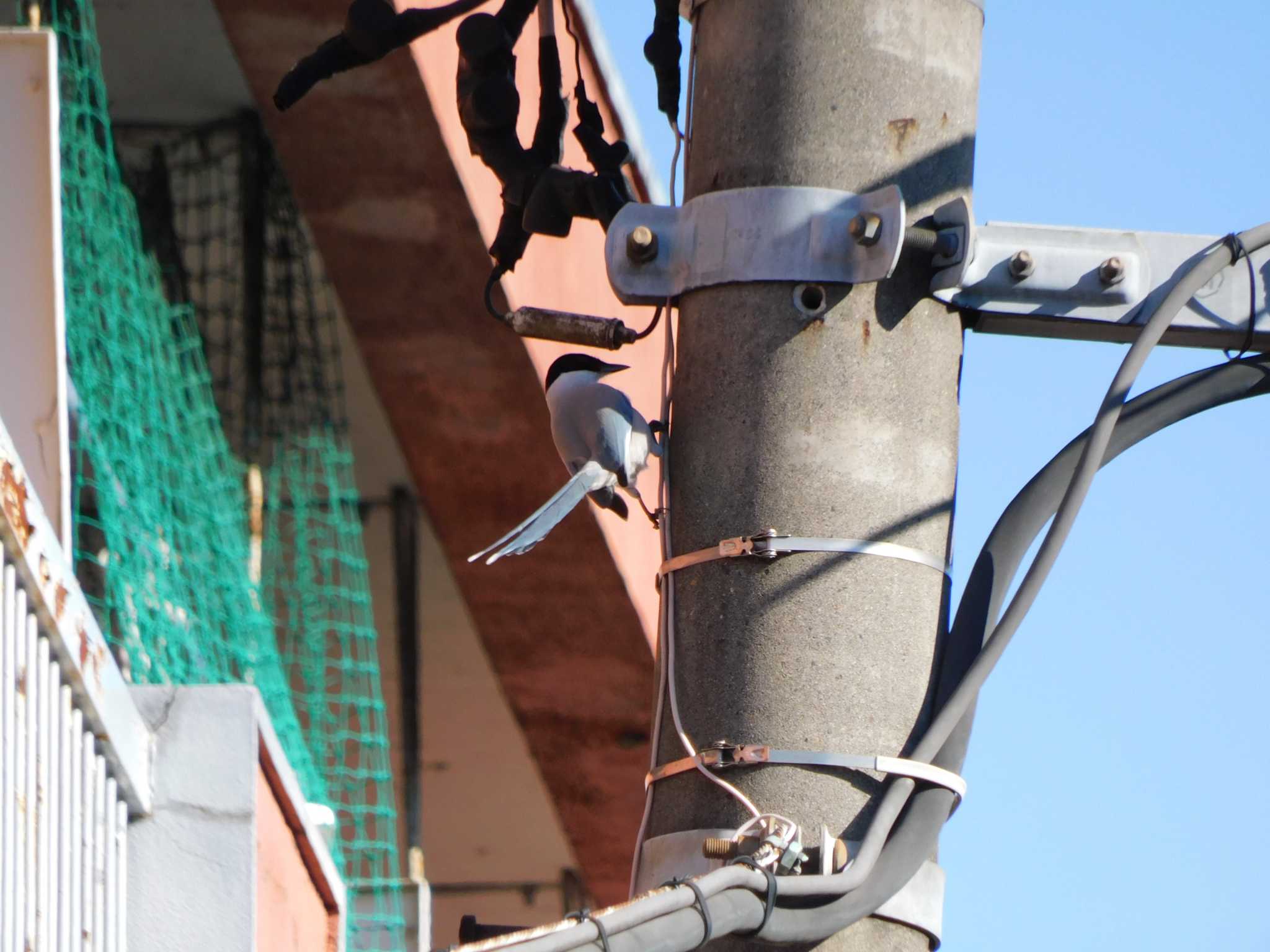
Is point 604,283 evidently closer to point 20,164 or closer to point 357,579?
point 357,579

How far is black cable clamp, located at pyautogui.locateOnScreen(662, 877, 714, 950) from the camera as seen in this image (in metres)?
2.71

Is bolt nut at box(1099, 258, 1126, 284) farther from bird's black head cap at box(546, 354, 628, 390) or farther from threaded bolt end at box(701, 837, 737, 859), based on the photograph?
threaded bolt end at box(701, 837, 737, 859)

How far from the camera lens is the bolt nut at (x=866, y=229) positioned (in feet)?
10.2

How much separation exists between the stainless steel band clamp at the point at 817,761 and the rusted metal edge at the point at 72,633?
110cm

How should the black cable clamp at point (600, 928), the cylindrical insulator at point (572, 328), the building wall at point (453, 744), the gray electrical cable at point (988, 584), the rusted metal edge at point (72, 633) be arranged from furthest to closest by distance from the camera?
the building wall at point (453, 744), the cylindrical insulator at point (572, 328), the rusted metal edge at point (72, 633), the gray electrical cable at point (988, 584), the black cable clamp at point (600, 928)

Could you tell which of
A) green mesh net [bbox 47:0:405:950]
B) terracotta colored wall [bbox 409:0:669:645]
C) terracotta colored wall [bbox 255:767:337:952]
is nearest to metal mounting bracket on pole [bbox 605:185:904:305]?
terracotta colored wall [bbox 255:767:337:952]

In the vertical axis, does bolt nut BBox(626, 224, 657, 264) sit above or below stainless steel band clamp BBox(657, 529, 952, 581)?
above

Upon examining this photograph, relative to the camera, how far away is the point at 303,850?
4309 mm

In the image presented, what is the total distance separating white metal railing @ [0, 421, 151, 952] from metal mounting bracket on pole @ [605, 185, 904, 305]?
3.19 ft

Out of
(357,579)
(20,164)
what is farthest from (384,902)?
(20,164)

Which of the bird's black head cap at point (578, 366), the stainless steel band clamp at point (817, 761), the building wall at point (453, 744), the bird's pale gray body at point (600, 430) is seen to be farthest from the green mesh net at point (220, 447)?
the stainless steel band clamp at point (817, 761)

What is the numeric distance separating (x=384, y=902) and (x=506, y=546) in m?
8.67

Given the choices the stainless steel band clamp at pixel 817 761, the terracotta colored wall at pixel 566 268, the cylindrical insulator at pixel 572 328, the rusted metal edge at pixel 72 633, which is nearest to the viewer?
the stainless steel band clamp at pixel 817 761

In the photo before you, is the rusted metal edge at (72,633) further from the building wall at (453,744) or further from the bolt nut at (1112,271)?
the building wall at (453,744)
